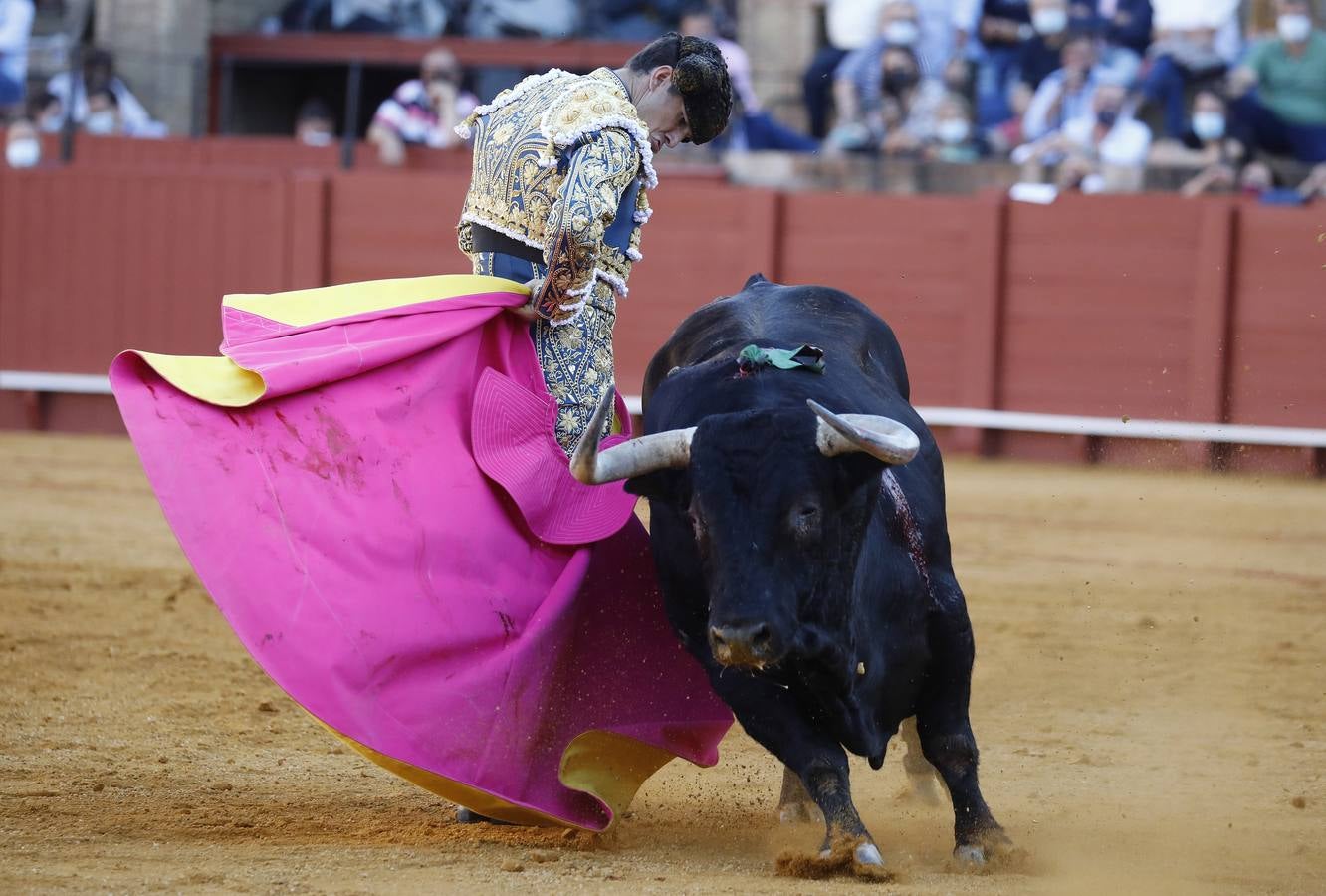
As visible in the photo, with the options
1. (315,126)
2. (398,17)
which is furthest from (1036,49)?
(398,17)

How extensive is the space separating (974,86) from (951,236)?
113 cm

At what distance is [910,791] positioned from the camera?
3713mm

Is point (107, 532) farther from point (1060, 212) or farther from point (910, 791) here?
point (1060, 212)

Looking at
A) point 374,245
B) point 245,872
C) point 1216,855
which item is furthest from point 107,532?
point 1216,855

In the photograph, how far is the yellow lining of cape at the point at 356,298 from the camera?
10.7 ft

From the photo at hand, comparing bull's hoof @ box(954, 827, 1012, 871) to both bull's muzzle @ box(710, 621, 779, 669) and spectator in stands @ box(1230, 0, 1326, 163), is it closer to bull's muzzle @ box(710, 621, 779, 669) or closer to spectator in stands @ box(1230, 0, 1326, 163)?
bull's muzzle @ box(710, 621, 779, 669)

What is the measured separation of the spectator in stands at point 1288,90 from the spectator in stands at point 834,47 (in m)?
1.91

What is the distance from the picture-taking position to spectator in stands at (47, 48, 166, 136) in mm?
11055

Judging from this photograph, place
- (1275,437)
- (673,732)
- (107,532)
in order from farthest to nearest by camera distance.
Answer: (1275,437), (107,532), (673,732)

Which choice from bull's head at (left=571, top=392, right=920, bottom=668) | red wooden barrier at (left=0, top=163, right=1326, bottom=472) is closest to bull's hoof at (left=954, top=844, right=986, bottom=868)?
bull's head at (left=571, top=392, right=920, bottom=668)

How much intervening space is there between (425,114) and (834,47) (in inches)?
88.7

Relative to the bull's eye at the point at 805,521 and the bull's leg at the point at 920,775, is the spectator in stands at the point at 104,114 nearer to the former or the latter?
the bull's leg at the point at 920,775

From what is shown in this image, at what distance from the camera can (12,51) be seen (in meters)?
11.3

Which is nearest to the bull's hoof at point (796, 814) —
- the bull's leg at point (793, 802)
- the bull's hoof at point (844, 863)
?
the bull's leg at point (793, 802)
